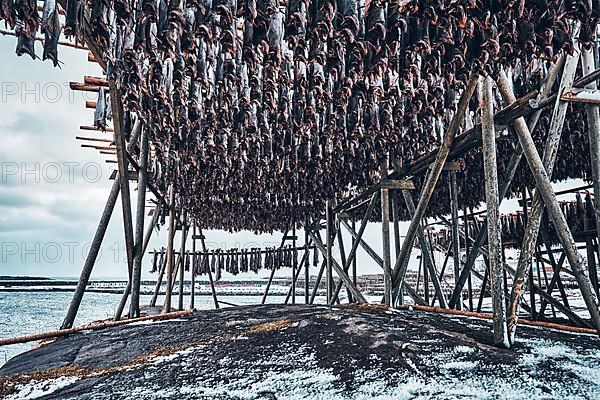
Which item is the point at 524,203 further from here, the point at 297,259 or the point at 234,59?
the point at 297,259

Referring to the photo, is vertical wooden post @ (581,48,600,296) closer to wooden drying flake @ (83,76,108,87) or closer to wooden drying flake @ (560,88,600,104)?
wooden drying flake @ (560,88,600,104)

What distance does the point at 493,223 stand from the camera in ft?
12.9

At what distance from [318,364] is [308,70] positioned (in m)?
2.76

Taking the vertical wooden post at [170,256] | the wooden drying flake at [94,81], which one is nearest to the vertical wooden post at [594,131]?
the wooden drying flake at [94,81]

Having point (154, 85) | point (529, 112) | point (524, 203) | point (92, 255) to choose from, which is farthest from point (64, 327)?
point (524, 203)

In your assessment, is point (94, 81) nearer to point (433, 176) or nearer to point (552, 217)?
point (433, 176)

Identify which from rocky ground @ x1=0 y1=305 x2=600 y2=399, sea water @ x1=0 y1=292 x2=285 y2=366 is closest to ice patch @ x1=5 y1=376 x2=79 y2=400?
rocky ground @ x1=0 y1=305 x2=600 y2=399

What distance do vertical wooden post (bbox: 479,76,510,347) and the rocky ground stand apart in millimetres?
221

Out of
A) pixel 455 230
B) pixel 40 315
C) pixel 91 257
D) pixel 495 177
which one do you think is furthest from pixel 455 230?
pixel 40 315

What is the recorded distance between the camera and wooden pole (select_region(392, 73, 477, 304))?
14.8 ft

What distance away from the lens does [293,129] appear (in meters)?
6.74

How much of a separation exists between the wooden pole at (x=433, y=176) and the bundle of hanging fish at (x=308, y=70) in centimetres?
22

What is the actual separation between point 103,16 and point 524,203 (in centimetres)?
795

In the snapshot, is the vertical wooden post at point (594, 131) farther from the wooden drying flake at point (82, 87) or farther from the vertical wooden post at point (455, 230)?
the wooden drying flake at point (82, 87)
